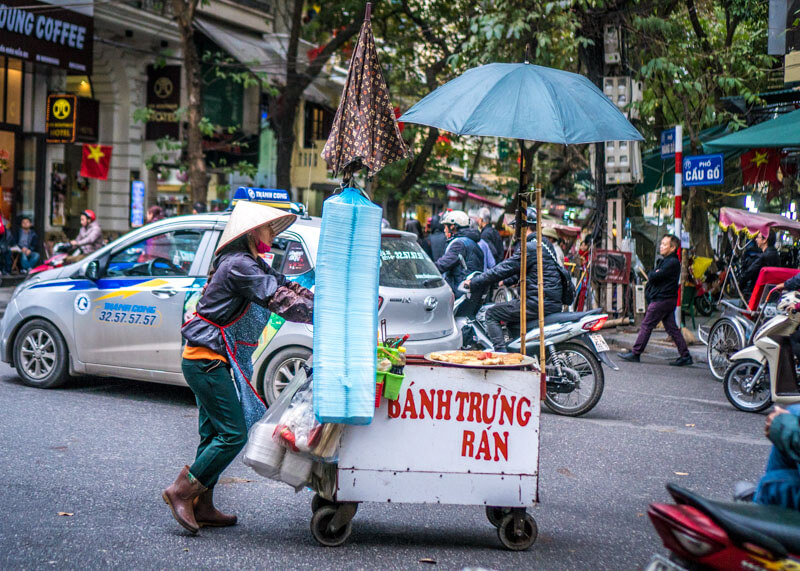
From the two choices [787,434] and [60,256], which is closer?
[787,434]

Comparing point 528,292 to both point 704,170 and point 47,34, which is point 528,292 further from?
point 47,34

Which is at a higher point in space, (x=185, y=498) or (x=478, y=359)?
(x=478, y=359)

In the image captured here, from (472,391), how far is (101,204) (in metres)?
19.6

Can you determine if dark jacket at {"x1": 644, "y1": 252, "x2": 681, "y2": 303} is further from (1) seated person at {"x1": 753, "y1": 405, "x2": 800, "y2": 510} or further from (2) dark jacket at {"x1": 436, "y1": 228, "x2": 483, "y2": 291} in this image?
(1) seated person at {"x1": 753, "y1": 405, "x2": 800, "y2": 510}

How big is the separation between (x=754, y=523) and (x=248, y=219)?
9.74 ft

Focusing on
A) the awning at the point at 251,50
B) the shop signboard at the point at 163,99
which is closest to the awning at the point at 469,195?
the awning at the point at 251,50

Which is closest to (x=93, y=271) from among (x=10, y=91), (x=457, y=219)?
(x=457, y=219)

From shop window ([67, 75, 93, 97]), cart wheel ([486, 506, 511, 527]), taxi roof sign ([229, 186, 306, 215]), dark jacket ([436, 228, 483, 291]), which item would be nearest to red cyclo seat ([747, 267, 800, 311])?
dark jacket ([436, 228, 483, 291])

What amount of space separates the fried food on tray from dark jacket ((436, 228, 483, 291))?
23.3ft

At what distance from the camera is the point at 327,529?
4.76 meters

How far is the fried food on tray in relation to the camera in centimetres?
486

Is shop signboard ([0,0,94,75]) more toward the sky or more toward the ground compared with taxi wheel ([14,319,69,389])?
more toward the sky

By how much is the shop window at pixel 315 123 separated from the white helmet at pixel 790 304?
22.2 meters

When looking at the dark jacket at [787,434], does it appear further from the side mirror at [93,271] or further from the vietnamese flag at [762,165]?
the vietnamese flag at [762,165]
